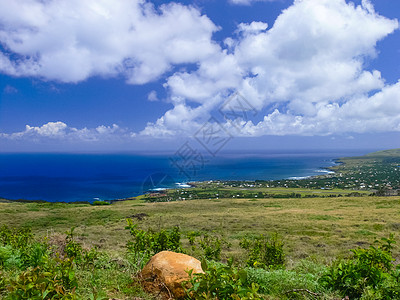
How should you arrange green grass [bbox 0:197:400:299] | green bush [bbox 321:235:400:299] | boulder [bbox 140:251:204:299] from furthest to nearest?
green grass [bbox 0:197:400:299] → boulder [bbox 140:251:204:299] → green bush [bbox 321:235:400:299]

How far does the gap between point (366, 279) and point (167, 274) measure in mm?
3355

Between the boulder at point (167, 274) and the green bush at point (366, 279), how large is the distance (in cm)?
242

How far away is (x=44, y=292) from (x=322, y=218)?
2894cm

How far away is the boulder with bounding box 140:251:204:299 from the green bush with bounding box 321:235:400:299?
2.42 meters

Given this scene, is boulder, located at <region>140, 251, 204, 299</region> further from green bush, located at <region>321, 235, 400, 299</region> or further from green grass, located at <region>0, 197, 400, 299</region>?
green bush, located at <region>321, 235, 400, 299</region>

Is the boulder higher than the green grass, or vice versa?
the boulder

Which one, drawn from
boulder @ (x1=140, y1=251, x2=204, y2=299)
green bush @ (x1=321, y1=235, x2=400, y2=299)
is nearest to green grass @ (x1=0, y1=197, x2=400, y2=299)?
boulder @ (x1=140, y1=251, x2=204, y2=299)

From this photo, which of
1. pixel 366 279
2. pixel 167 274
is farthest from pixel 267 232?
pixel 167 274

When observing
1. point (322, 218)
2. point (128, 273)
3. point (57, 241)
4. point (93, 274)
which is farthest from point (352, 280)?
point (322, 218)

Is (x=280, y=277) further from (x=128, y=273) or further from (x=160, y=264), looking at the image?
(x=128, y=273)

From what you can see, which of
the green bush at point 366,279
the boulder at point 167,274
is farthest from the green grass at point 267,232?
the green bush at point 366,279

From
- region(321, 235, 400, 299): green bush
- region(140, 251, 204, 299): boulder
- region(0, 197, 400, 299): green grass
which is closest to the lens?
region(321, 235, 400, 299): green bush

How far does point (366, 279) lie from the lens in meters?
3.86

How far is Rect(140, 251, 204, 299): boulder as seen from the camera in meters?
4.09
